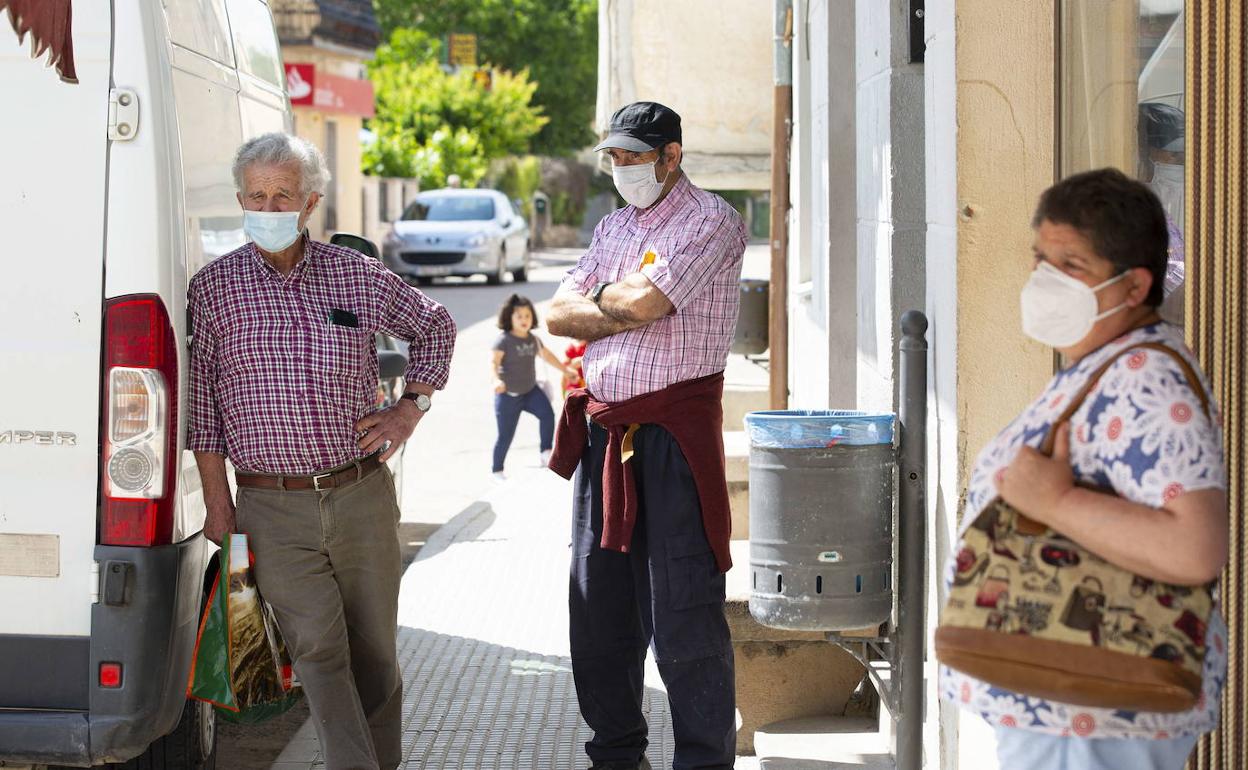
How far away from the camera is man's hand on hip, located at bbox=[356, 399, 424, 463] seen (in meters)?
4.58

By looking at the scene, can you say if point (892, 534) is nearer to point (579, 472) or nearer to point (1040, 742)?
Answer: point (579, 472)

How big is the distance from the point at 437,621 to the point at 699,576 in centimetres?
320

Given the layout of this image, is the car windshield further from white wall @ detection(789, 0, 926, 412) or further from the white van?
the white van

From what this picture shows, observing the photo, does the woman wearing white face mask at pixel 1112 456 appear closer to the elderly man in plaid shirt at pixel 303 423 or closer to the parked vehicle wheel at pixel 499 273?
the elderly man in plaid shirt at pixel 303 423

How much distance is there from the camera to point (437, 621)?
7.71 meters

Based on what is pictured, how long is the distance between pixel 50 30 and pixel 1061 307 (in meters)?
2.73

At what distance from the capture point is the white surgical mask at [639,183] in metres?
4.81

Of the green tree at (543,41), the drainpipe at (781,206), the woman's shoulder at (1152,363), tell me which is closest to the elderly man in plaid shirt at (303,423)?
the woman's shoulder at (1152,363)

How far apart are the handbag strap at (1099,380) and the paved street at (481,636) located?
120 inches

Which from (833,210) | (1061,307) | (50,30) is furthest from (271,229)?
(833,210)

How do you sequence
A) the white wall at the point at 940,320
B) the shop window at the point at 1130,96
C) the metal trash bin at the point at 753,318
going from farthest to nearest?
the metal trash bin at the point at 753,318, the white wall at the point at 940,320, the shop window at the point at 1130,96

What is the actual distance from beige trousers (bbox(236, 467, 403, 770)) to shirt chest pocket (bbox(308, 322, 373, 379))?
0.31 meters

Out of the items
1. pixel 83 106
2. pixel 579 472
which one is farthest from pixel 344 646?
pixel 83 106

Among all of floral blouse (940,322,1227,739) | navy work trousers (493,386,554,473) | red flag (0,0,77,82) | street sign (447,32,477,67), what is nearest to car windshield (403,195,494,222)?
navy work trousers (493,386,554,473)
